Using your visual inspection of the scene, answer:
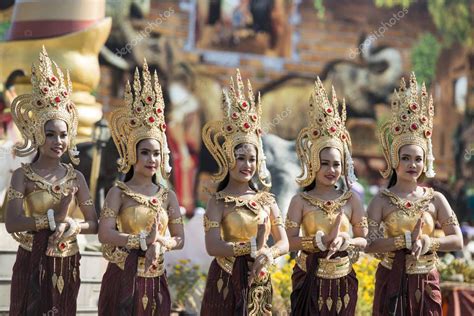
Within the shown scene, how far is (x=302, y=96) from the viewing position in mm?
12969

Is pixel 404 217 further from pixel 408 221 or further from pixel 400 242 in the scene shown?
pixel 400 242

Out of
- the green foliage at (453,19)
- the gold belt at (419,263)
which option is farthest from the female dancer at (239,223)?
the green foliage at (453,19)

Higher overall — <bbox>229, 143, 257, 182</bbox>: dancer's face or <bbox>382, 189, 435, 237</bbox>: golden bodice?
<bbox>229, 143, 257, 182</bbox>: dancer's face

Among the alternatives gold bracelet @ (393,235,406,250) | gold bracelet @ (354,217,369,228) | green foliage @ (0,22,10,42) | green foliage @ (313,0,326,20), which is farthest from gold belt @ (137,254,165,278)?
green foliage @ (313,0,326,20)

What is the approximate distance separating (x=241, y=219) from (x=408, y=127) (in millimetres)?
1273

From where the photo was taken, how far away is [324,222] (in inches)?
262

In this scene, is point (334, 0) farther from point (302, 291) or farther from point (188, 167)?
point (302, 291)

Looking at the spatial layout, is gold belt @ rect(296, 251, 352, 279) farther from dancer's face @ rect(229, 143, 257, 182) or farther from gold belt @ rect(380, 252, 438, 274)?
dancer's face @ rect(229, 143, 257, 182)

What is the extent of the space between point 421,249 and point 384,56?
23.2ft

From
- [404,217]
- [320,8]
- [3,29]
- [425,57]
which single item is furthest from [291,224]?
[425,57]

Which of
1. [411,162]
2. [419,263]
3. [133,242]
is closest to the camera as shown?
[133,242]

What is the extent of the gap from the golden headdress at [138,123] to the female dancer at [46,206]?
27 centimetres

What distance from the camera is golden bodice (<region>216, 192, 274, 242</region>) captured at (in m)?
6.49

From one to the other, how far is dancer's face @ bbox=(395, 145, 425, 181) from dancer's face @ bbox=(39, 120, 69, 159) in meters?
2.08
